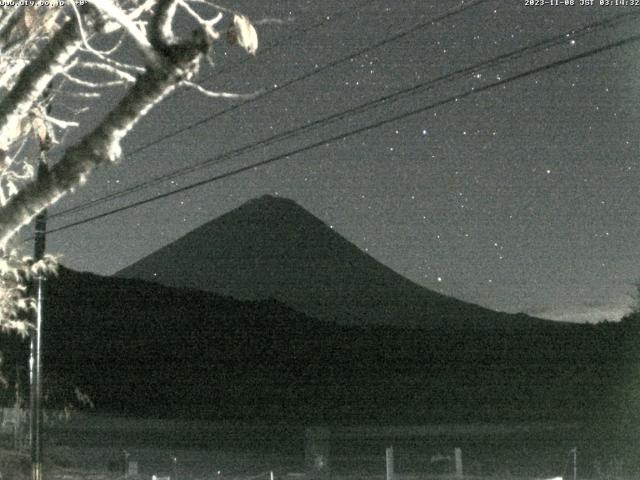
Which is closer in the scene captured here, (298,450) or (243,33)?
(243,33)

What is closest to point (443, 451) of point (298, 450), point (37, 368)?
point (298, 450)

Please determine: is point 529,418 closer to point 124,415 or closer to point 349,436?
point 349,436

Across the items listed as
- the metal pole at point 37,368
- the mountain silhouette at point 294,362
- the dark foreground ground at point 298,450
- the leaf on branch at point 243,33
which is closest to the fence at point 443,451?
the dark foreground ground at point 298,450

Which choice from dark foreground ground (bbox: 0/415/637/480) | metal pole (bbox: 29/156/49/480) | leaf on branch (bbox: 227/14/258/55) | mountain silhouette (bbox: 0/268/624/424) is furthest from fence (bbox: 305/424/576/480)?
leaf on branch (bbox: 227/14/258/55)

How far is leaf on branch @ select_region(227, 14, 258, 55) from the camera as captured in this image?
4902 mm

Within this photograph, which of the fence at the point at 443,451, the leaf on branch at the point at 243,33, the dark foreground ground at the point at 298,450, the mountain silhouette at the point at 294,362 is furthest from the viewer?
the mountain silhouette at the point at 294,362

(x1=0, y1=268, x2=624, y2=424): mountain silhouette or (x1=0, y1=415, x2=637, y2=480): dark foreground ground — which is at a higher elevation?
(x1=0, y1=268, x2=624, y2=424): mountain silhouette

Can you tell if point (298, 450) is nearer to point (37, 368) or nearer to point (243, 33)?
point (37, 368)

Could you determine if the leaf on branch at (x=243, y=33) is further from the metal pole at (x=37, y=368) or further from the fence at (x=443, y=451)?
the fence at (x=443, y=451)

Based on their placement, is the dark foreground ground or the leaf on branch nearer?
the leaf on branch

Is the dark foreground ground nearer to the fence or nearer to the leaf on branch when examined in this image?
the fence

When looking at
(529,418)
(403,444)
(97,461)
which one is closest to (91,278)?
(529,418)

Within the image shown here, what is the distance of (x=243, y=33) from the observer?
490cm

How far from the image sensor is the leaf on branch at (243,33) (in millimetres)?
4902
